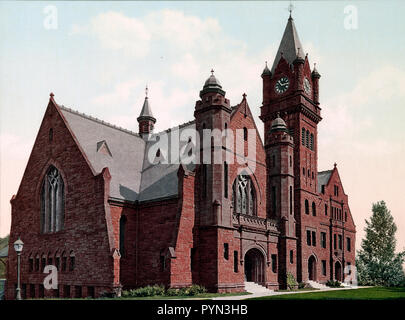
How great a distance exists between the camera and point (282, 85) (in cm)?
5503

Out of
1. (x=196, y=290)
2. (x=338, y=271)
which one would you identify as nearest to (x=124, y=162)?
(x=196, y=290)

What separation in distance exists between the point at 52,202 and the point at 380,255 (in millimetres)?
53837

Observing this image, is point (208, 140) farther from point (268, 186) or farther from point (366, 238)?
point (366, 238)

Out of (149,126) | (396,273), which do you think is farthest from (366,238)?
(149,126)

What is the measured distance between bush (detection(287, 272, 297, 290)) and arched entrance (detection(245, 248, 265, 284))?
12.1 feet

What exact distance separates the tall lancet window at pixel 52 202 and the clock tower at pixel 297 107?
76.1 ft

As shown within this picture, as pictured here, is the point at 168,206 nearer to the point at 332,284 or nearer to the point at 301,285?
the point at 301,285

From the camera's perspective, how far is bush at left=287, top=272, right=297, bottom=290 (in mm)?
44438

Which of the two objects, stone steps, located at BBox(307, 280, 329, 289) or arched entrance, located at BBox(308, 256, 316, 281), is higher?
arched entrance, located at BBox(308, 256, 316, 281)

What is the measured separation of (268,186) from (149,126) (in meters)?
20.9

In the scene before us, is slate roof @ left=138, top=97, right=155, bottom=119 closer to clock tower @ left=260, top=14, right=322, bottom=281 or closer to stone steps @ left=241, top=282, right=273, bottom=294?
clock tower @ left=260, top=14, right=322, bottom=281

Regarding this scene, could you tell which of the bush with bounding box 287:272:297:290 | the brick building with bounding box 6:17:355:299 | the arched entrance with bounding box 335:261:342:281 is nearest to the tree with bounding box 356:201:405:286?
the arched entrance with bounding box 335:261:342:281

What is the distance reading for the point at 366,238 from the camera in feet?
247

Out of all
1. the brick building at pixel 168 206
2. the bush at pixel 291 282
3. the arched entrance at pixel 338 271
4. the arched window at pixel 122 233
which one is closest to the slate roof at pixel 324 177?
the brick building at pixel 168 206
